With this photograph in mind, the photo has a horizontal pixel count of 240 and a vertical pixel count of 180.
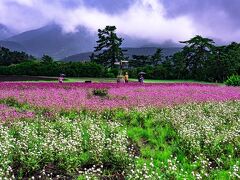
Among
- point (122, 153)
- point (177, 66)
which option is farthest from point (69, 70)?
point (122, 153)

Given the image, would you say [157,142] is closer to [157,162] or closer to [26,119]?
[157,162]

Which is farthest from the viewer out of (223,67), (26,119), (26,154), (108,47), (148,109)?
(108,47)

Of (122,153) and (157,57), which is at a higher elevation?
(157,57)

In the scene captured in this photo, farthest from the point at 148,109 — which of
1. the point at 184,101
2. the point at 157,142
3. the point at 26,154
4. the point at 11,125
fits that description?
the point at 26,154

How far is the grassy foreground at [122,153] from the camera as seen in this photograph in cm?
855

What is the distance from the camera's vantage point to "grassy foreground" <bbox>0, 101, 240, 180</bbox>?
28.1 feet

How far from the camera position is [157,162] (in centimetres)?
951

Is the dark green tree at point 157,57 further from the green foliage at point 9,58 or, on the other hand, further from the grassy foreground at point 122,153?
the grassy foreground at point 122,153

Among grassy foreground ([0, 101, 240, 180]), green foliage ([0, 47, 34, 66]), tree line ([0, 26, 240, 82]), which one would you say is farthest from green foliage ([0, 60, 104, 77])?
grassy foreground ([0, 101, 240, 180])

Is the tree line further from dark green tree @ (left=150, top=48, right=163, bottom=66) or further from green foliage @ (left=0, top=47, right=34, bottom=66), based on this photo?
green foliage @ (left=0, top=47, right=34, bottom=66)

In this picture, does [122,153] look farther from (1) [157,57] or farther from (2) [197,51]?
(1) [157,57]

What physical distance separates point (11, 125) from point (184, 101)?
33.2 feet

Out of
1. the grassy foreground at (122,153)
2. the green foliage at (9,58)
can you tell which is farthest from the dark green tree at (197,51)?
the grassy foreground at (122,153)

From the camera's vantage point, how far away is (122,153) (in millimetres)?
9367
